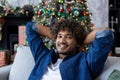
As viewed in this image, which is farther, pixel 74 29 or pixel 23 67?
pixel 23 67

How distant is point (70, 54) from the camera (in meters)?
1.76

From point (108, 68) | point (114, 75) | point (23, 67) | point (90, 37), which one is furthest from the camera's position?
point (23, 67)

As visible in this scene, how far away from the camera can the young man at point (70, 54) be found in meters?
1.59

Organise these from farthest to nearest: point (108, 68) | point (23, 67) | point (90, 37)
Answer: point (23, 67) → point (90, 37) → point (108, 68)

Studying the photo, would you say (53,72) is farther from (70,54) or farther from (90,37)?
(90,37)

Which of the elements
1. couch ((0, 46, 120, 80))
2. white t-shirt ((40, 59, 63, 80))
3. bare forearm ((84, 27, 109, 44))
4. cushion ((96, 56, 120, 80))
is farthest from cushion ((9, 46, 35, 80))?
cushion ((96, 56, 120, 80))

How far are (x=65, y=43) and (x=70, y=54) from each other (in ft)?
0.29

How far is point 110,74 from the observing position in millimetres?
1559

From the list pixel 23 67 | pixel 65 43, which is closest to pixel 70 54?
pixel 65 43

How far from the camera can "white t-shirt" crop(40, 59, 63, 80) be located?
5.60ft

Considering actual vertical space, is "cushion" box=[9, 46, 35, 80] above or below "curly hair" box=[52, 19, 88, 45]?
below

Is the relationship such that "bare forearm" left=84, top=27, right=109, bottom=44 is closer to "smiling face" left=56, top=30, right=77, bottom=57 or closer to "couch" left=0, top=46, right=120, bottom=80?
"smiling face" left=56, top=30, right=77, bottom=57

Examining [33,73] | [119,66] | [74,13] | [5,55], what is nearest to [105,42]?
[119,66]

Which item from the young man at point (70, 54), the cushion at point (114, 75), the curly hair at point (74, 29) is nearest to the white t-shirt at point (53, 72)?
the young man at point (70, 54)
